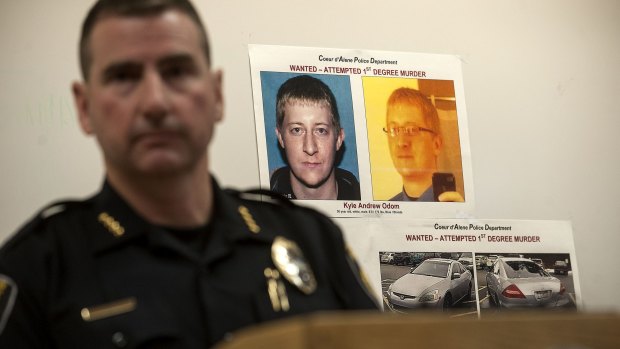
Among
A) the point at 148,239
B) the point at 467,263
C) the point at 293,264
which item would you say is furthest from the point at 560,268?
the point at 148,239

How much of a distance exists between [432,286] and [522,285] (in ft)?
0.66

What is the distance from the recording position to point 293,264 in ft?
3.16

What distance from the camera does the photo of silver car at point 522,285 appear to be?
1.60m

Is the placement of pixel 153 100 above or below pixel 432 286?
above

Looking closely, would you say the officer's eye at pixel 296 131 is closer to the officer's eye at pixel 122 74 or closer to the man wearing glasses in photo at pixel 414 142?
the man wearing glasses in photo at pixel 414 142

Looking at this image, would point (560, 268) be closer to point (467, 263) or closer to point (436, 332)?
point (467, 263)

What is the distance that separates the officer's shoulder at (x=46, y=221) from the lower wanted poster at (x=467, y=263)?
644 millimetres

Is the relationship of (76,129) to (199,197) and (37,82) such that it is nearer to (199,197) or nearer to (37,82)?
(37,82)

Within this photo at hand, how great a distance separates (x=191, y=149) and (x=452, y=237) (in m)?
0.81

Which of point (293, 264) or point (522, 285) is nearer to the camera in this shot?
point (293, 264)

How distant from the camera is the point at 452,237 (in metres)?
1.58

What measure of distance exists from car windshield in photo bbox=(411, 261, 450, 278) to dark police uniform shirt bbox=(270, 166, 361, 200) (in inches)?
6.8

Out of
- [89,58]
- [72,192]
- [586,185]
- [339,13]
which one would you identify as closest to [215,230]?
[89,58]

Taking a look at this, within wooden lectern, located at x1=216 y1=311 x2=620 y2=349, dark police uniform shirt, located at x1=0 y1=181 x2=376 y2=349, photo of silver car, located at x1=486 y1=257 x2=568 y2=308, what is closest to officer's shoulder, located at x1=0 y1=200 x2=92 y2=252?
Answer: dark police uniform shirt, located at x1=0 y1=181 x2=376 y2=349
